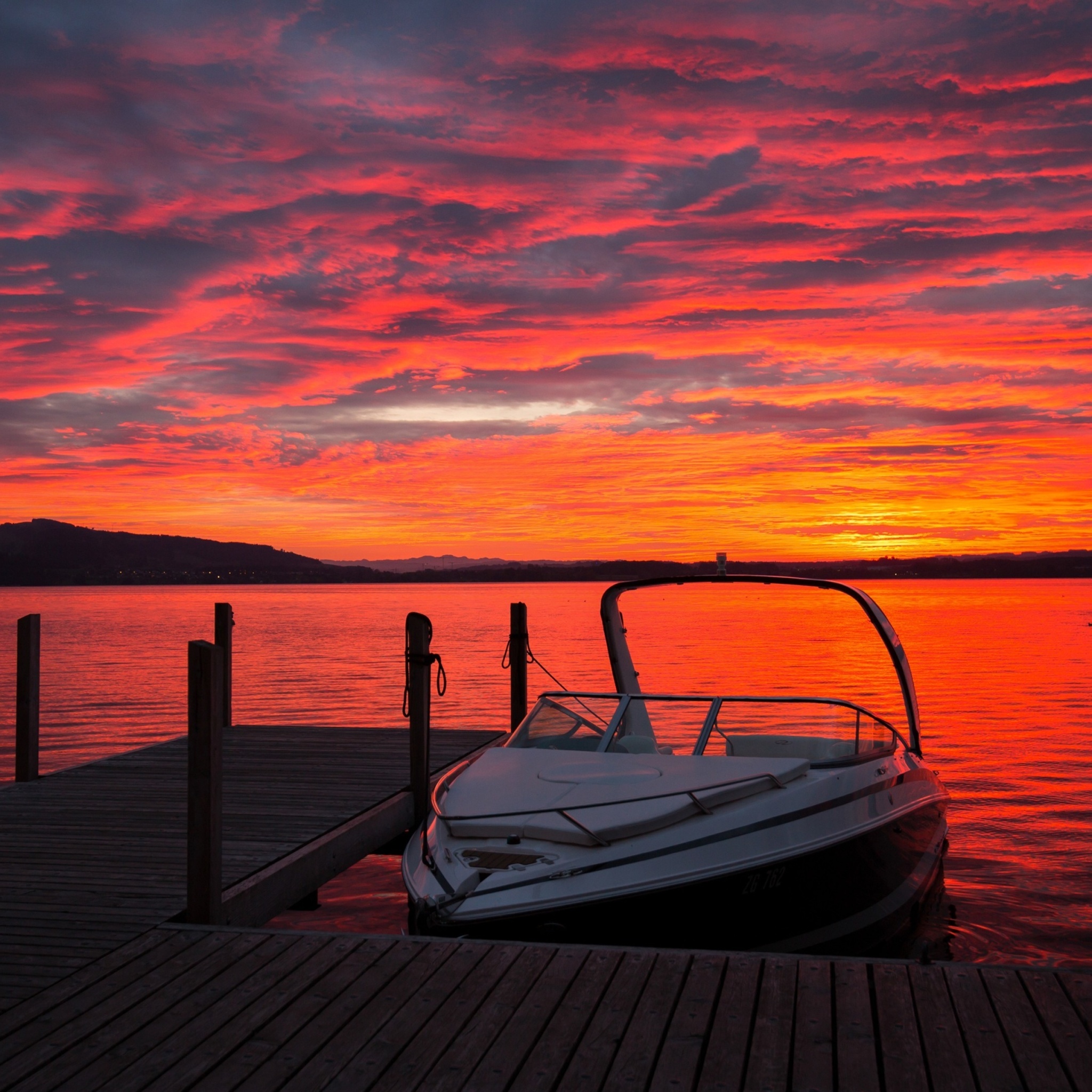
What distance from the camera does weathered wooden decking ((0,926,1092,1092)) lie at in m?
3.73

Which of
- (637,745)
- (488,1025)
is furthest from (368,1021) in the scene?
(637,745)

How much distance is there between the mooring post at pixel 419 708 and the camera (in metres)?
9.14

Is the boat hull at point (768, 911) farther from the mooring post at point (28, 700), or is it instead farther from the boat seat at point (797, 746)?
the mooring post at point (28, 700)

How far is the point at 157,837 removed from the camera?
7191 millimetres

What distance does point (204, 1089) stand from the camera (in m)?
3.63

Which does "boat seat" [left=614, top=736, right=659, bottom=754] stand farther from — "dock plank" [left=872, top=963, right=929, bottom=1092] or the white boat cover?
"dock plank" [left=872, top=963, right=929, bottom=1092]

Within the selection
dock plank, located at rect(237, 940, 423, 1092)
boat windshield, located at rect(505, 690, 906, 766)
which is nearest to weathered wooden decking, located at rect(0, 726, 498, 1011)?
dock plank, located at rect(237, 940, 423, 1092)

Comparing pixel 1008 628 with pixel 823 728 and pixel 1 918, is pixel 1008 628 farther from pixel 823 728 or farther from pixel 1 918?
pixel 1 918

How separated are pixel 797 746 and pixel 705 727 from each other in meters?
0.83

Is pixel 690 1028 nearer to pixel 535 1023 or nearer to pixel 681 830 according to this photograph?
pixel 535 1023

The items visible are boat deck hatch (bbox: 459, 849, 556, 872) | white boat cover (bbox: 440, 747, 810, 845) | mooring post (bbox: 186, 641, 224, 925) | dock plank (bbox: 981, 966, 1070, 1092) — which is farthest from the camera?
white boat cover (bbox: 440, 747, 810, 845)

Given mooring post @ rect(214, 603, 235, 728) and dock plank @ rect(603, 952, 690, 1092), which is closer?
dock plank @ rect(603, 952, 690, 1092)

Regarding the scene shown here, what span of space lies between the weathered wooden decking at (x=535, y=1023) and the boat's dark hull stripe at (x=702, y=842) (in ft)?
1.78

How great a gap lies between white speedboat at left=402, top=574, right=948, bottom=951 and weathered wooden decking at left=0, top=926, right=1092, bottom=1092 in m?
0.61
